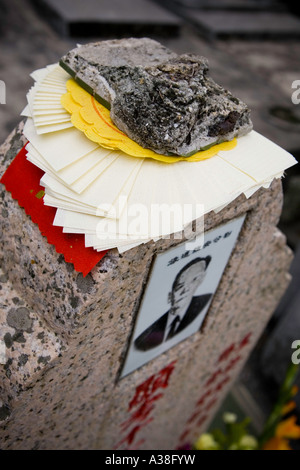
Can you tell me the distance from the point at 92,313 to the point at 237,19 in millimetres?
5994

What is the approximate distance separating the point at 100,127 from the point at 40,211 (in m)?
0.28

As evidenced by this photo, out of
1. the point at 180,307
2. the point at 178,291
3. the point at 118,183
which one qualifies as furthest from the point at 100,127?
the point at 180,307

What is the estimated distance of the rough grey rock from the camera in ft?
3.34

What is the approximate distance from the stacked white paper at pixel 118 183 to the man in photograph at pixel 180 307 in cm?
34

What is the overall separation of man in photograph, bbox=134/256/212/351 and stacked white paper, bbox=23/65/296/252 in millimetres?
344

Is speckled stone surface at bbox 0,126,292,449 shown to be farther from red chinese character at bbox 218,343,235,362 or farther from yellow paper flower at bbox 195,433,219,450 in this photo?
yellow paper flower at bbox 195,433,219,450

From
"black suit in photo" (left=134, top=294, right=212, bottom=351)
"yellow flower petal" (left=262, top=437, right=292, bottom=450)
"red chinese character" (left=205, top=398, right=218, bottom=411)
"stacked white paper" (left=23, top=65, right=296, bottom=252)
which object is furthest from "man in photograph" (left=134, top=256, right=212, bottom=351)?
"yellow flower petal" (left=262, top=437, right=292, bottom=450)

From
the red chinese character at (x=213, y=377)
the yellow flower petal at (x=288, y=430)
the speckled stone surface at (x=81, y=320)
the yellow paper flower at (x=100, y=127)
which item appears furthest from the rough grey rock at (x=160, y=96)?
the yellow flower petal at (x=288, y=430)

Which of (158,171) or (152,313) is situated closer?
(158,171)

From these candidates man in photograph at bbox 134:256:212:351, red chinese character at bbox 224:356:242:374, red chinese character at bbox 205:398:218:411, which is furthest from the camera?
red chinese character at bbox 205:398:218:411

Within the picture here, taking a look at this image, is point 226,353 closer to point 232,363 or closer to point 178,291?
point 232,363

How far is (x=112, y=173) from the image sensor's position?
103 centimetres

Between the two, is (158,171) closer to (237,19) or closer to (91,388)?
(91,388)
